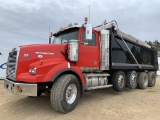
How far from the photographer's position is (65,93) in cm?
461

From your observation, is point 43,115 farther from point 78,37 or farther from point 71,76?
point 78,37

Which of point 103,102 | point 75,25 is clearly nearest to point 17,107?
point 103,102

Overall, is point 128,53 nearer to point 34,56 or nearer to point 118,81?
point 118,81

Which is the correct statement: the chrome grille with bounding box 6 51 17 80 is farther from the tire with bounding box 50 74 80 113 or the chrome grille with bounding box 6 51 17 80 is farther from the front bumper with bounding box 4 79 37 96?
the tire with bounding box 50 74 80 113

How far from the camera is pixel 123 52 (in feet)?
25.6

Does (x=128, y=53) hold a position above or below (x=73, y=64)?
above

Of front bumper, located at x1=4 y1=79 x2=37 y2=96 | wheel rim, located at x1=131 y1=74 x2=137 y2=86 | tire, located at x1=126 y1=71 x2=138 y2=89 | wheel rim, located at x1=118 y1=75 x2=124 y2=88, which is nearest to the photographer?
front bumper, located at x1=4 y1=79 x2=37 y2=96

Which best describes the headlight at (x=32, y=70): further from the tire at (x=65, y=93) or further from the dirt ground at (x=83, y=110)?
the dirt ground at (x=83, y=110)

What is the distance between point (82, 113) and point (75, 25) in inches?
110

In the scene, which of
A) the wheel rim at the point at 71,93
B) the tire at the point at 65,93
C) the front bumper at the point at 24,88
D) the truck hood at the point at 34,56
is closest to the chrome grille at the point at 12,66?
the truck hood at the point at 34,56

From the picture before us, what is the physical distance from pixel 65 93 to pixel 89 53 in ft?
6.13

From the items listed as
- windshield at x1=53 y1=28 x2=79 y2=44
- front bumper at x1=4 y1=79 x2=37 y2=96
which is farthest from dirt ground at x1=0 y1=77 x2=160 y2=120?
windshield at x1=53 y1=28 x2=79 y2=44

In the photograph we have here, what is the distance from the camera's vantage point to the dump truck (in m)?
4.48

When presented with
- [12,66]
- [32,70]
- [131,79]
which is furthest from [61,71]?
[131,79]
